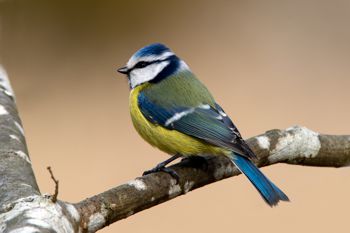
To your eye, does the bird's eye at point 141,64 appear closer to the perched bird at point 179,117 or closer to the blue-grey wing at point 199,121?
the perched bird at point 179,117

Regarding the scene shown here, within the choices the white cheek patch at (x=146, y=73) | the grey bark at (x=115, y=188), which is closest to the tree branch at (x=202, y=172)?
the grey bark at (x=115, y=188)

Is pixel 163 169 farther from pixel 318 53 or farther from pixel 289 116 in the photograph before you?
pixel 318 53

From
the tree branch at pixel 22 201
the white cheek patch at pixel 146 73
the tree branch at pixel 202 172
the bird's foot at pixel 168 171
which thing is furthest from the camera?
the white cheek patch at pixel 146 73

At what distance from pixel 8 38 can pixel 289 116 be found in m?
1.10

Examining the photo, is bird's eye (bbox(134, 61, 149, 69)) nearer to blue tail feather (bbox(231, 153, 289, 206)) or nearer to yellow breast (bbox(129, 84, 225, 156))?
yellow breast (bbox(129, 84, 225, 156))

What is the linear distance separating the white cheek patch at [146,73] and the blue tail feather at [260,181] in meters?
0.35

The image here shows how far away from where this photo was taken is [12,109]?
174 centimetres

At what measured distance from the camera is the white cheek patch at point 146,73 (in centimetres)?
189

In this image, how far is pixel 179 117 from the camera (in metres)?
1.74

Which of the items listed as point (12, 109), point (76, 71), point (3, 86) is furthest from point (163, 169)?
point (76, 71)

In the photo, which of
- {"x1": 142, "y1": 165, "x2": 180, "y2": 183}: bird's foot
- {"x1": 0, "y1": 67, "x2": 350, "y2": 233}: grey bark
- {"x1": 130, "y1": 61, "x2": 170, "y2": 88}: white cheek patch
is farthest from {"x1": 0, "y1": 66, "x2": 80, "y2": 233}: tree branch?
{"x1": 130, "y1": 61, "x2": 170, "y2": 88}: white cheek patch

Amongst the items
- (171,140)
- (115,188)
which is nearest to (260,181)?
(171,140)

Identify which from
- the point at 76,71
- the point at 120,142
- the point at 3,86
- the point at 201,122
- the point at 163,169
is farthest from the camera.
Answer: the point at 76,71

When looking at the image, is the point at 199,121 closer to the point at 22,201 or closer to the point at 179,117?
the point at 179,117
